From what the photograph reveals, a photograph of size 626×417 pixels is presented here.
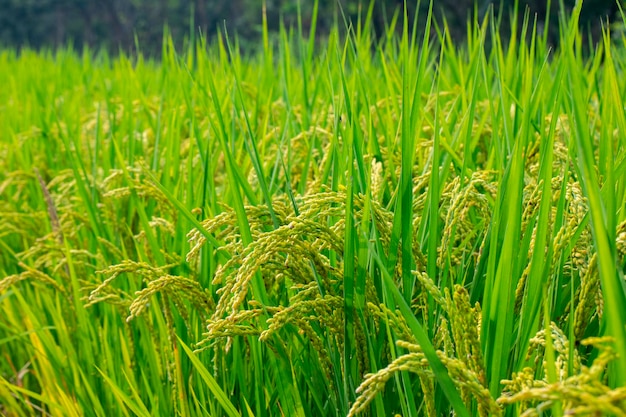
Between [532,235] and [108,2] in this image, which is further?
[108,2]

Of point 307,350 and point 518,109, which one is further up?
point 518,109

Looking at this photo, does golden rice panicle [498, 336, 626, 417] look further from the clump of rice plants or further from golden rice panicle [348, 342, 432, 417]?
golden rice panicle [348, 342, 432, 417]

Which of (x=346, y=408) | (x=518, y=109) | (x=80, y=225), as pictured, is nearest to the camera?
(x=346, y=408)

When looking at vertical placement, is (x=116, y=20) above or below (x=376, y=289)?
below

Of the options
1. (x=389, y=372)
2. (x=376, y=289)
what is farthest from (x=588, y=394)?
(x=376, y=289)

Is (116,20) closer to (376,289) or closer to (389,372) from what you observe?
(376,289)

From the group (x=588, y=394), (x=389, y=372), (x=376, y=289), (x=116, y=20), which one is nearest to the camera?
(x=588, y=394)

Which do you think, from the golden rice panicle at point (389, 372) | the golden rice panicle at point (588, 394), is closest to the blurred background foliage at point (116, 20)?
the golden rice panicle at point (389, 372)

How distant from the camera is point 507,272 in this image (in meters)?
0.79

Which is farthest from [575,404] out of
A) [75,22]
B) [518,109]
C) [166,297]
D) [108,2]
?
[75,22]

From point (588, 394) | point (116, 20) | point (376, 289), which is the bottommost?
point (116, 20)

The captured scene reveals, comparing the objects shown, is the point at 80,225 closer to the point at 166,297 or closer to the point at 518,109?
the point at 166,297

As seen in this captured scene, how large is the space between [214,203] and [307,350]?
379mm

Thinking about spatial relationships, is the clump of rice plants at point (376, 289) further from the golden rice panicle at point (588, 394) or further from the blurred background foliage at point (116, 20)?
the blurred background foliage at point (116, 20)
